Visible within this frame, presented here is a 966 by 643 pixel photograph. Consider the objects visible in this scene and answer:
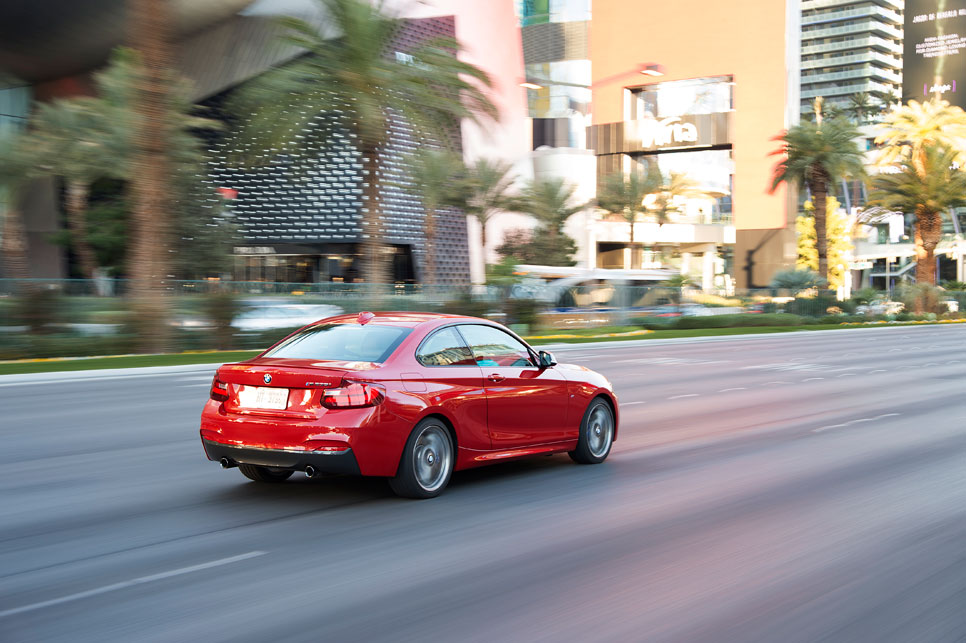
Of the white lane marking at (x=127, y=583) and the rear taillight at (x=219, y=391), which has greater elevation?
the rear taillight at (x=219, y=391)

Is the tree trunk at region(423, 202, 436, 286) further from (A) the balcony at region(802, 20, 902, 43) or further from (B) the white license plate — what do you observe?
(A) the balcony at region(802, 20, 902, 43)

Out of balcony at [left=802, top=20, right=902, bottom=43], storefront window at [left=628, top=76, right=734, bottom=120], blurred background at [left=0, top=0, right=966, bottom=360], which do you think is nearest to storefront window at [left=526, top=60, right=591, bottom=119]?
blurred background at [left=0, top=0, right=966, bottom=360]

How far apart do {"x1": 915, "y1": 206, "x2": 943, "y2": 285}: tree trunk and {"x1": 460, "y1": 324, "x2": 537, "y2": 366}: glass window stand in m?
58.0

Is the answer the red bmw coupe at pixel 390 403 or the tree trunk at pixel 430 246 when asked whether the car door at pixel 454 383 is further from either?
A: the tree trunk at pixel 430 246

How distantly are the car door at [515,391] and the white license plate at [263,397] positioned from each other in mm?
1712

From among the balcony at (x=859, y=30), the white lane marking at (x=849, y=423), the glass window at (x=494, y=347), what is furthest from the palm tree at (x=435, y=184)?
the balcony at (x=859, y=30)

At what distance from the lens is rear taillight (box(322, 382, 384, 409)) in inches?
269

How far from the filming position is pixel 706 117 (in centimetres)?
9225

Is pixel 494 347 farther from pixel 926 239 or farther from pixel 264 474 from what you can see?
pixel 926 239

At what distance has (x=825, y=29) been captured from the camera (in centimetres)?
17488

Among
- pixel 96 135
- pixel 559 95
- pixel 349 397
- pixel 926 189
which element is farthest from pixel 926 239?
pixel 349 397

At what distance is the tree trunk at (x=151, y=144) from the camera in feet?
72.4

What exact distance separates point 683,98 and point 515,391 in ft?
299

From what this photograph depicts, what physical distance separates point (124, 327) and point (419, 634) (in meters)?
20.3
